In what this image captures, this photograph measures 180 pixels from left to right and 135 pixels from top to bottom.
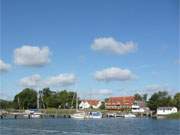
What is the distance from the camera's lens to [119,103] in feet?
552

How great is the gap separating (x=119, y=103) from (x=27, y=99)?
39.0 meters

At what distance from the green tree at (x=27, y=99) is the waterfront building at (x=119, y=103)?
31938 mm

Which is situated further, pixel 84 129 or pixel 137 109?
pixel 137 109

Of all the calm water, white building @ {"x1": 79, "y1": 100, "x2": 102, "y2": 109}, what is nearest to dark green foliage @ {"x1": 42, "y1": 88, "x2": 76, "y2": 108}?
white building @ {"x1": 79, "y1": 100, "x2": 102, "y2": 109}

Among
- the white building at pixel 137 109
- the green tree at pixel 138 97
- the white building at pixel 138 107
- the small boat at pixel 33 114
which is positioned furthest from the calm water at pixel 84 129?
the green tree at pixel 138 97

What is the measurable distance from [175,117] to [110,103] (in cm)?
5235

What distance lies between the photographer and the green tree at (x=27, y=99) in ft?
478

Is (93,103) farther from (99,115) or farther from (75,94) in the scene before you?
(99,115)

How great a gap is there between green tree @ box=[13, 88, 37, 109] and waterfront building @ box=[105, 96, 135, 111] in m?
31.9

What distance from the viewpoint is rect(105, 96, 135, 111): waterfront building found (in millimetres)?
163125

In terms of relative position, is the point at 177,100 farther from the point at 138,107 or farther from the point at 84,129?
the point at 84,129

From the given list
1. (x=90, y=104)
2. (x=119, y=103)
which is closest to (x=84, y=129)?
(x=119, y=103)

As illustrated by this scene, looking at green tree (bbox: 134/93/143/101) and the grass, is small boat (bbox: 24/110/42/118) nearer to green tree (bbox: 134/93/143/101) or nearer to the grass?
the grass

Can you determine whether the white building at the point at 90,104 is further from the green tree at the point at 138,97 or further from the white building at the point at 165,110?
the white building at the point at 165,110
